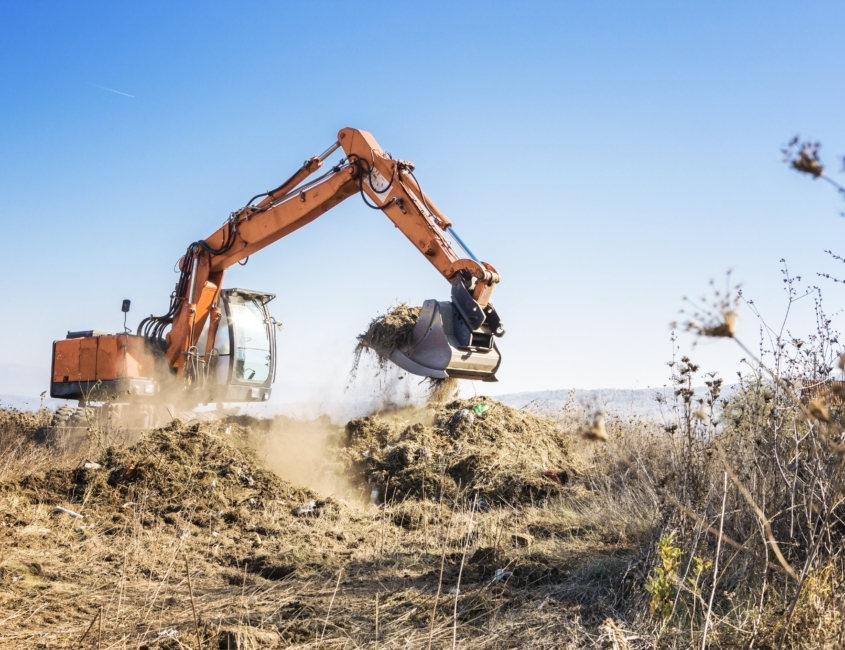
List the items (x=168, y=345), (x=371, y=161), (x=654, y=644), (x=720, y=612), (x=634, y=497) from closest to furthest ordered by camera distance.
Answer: (x=654, y=644) → (x=720, y=612) → (x=634, y=497) → (x=371, y=161) → (x=168, y=345)

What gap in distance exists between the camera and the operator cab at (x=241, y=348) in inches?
497

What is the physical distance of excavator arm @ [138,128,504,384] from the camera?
32.2 feet

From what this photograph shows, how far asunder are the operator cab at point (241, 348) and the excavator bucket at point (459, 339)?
3611 millimetres

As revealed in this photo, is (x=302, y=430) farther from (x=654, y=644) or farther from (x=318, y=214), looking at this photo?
(x=654, y=644)

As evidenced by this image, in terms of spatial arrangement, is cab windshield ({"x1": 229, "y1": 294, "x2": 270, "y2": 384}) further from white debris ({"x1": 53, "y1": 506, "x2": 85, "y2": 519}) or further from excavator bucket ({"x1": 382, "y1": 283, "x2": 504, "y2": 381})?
white debris ({"x1": 53, "y1": 506, "x2": 85, "y2": 519})

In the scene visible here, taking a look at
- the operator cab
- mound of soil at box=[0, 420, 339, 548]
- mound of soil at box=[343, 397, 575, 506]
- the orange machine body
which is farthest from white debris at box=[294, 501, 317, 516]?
the orange machine body

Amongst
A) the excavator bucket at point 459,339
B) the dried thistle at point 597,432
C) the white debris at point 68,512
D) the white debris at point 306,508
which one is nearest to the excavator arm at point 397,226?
the excavator bucket at point 459,339

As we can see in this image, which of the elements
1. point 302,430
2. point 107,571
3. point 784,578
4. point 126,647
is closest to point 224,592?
point 107,571

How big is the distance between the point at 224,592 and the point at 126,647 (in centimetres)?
150

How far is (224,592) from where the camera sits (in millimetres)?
5293

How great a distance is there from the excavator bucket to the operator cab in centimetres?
361

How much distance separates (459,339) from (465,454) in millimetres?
1430

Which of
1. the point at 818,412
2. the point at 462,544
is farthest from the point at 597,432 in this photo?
the point at 462,544

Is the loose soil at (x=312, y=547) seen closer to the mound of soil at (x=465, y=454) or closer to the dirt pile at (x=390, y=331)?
the mound of soil at (x=465, y=454)
